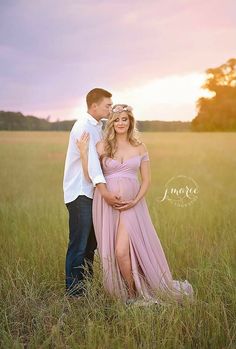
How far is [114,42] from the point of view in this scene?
5117mm

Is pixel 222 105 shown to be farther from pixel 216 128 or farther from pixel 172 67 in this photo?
pixel 172 67

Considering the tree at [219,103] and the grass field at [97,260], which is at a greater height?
the tree at [219,103]

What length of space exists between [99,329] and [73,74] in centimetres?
274

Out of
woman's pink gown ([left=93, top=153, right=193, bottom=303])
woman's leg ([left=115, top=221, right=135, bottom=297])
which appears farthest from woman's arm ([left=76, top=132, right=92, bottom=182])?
woman's leg ([left=115, top=221, right=135, bottom=297])

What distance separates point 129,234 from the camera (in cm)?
338

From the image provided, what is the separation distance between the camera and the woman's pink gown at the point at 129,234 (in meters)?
3.35

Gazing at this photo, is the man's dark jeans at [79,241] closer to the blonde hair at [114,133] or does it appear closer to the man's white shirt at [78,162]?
the man's white shirt at [78,162]

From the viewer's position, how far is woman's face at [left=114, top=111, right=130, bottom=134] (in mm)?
3336

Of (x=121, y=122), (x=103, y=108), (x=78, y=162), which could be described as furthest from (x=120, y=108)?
(x=78, y=162)

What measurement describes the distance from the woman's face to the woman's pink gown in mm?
171

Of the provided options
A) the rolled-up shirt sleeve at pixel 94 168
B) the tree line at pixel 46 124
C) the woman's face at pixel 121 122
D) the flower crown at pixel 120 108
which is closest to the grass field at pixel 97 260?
the tree line at pixel 46 124

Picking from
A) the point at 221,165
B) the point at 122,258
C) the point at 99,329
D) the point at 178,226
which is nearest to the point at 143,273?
the point at 122,258

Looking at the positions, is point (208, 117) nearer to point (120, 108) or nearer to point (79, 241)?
point (120, 108)

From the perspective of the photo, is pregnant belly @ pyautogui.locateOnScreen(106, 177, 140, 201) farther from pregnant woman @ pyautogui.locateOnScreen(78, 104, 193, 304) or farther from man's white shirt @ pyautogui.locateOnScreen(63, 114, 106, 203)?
man's white shirt @ pyautogui.locateOnScreen(63, 114, 106, 203)
